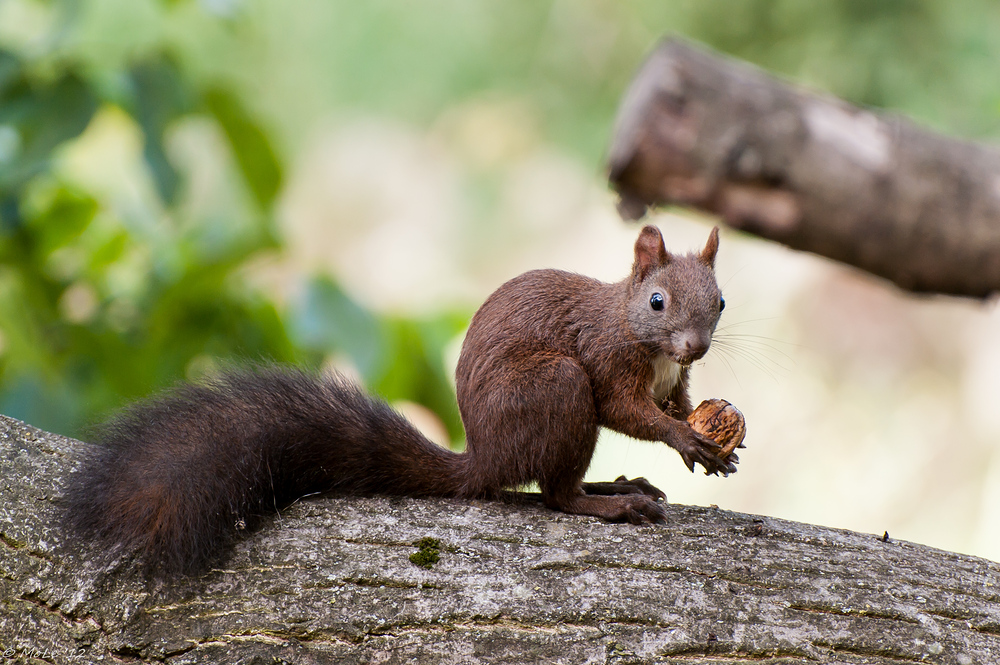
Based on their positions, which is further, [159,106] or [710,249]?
[159,106]

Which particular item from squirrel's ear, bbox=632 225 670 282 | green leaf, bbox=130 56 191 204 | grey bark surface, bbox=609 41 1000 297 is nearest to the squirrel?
squirrel's ear, bbox=632 225 670 282

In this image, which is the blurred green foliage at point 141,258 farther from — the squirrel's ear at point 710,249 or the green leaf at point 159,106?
Result: the squirrel's ear at point 710,249

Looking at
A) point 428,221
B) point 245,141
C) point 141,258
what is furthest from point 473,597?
point 428,221

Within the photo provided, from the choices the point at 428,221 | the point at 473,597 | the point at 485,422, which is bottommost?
the point at 473,597

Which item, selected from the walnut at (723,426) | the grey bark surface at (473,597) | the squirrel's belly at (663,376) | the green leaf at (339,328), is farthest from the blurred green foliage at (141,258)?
the walnut at (723,426)

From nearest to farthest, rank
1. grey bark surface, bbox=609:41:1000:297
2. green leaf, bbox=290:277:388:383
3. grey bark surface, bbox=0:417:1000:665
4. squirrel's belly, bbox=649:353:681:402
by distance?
grey bark surface, bbox=0:417:1000:665 → squirrel's belly, bbox=649:353:681:402 → green leaf, bbox=290:277:388:383 → grey bark surface, bbox=609:41:1000:297

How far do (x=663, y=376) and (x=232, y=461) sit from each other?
2.58 ft

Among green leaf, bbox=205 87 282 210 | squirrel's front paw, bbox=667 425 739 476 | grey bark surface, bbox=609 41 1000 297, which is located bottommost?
squirrel's front paw, bbox=667 425 739 476

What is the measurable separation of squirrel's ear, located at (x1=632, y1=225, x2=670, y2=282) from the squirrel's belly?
16 centimetres

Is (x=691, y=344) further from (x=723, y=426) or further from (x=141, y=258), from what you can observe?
(x=141, y=258)

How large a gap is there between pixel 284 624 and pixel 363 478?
0.32 m

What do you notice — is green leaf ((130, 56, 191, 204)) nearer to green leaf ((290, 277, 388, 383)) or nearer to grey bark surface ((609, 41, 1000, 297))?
green leaf ((290, 277, 388, 383))

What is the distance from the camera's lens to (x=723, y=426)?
1589mm

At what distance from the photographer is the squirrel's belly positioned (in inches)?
65.7
